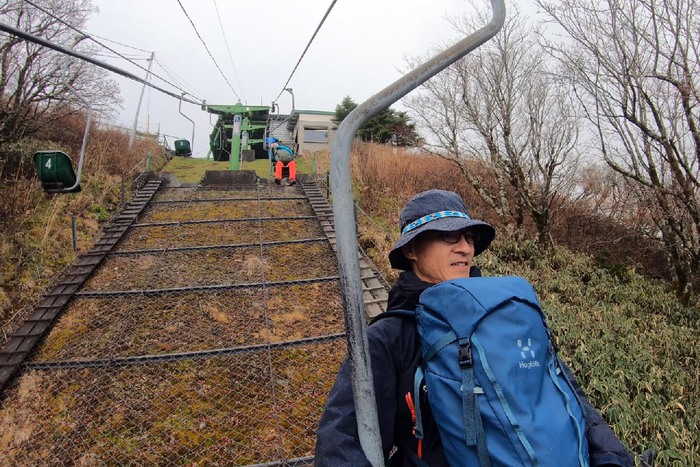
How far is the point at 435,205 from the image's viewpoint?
1353mm

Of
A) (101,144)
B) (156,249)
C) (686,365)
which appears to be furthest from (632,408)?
(101,144)

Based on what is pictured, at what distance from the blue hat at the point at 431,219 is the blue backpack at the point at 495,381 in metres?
0.26

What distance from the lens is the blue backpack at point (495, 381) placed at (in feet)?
2.94

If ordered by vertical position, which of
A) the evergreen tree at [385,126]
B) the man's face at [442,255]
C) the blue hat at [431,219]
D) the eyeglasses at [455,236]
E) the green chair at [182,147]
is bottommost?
the man's face at [442,255]

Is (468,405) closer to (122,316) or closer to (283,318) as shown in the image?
(283,318)

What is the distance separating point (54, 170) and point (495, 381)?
183 inches

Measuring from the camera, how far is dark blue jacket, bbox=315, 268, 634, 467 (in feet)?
3.21

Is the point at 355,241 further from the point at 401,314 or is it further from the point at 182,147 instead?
the point at 182,147

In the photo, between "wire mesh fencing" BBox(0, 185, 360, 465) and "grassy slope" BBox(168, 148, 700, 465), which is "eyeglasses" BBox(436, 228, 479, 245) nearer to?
"grassy slope" BBox(168, 148, 700, 465)

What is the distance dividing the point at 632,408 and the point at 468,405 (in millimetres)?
3489

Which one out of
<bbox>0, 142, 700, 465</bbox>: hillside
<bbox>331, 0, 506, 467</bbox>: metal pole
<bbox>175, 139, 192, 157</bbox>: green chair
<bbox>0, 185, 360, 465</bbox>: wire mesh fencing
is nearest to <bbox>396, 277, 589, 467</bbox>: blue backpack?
<bbox>331, 0, 506, 467</bbox>: metal pole

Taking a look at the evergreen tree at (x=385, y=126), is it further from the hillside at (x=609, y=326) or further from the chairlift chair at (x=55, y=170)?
the chairlift chair at (x=55, y=170)

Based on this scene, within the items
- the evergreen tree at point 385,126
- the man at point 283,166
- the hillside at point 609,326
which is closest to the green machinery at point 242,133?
the man at point 283,166

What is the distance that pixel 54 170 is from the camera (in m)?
4.04
